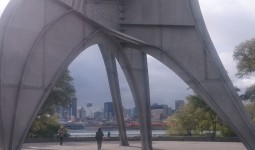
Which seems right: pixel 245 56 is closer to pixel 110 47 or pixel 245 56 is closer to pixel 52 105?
pixel 52 105

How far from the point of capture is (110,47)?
28438 millimetres

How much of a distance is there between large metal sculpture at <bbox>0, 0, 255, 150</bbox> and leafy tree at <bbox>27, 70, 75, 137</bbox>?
58.2 feet

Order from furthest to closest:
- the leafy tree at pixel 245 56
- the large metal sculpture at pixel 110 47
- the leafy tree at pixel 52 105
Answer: the leafy tree at pixel 52 105 → the leafy tree at pixel 245 56 → the large metal sculpture at pixel 110 47

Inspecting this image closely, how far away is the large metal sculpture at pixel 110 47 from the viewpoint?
821 inches

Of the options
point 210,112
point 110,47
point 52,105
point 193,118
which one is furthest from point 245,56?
point 110,47

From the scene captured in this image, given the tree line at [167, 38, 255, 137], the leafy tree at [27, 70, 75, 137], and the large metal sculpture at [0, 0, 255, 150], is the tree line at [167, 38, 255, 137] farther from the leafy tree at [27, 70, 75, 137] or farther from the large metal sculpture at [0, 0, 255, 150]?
the large metal sculpture at [0, 0, 255, 150]

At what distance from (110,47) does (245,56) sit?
19.3 meters

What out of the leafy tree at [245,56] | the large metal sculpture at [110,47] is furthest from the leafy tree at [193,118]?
the large metal sculpture at [110,47]

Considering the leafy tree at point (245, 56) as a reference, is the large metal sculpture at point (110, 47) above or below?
below

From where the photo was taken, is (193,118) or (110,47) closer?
(110,47)

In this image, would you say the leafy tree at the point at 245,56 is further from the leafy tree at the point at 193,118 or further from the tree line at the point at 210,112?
the leafy tree at the point at 193,118

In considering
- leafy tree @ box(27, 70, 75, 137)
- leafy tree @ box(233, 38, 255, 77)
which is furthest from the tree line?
leafy tree @ box(27, 70, 75, 137)

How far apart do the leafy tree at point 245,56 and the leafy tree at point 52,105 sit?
15223mm

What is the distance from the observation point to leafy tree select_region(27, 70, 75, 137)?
152 feet
